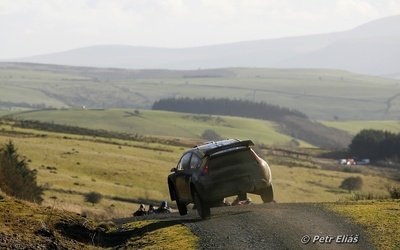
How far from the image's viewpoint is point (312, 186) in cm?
8100

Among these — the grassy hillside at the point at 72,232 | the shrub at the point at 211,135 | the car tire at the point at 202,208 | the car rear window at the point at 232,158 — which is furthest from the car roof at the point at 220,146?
the shrub at the point at 211,135

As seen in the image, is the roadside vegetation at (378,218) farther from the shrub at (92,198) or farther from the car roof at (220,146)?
the shrub at (92,198)

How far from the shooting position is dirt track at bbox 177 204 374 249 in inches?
522

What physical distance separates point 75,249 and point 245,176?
19.1 feet

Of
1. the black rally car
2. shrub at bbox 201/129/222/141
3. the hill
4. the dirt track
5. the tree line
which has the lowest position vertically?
shrub at bbox 201/129/222/141

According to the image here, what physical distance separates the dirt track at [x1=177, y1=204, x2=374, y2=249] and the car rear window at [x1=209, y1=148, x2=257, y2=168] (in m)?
1.40

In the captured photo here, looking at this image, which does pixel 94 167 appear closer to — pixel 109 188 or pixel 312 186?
pixel 109 188

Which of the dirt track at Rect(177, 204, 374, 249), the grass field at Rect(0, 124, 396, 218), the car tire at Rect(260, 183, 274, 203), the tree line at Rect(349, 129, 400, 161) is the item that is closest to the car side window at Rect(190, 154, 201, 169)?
the dirt track at Rect(177, 204, 374, 249)

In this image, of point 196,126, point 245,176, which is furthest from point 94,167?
point 196,126

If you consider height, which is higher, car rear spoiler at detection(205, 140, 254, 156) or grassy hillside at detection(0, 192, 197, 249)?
car rear spoiler at detection(205, 140, 254, 156)

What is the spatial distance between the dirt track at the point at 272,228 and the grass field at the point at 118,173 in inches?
1261

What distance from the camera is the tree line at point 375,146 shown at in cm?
13775

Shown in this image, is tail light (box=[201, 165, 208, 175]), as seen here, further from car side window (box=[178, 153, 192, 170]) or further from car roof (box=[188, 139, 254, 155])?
car side window (box=[178, 153, 192, 170])

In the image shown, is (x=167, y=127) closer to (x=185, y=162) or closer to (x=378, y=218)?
(x=185, y=162)
